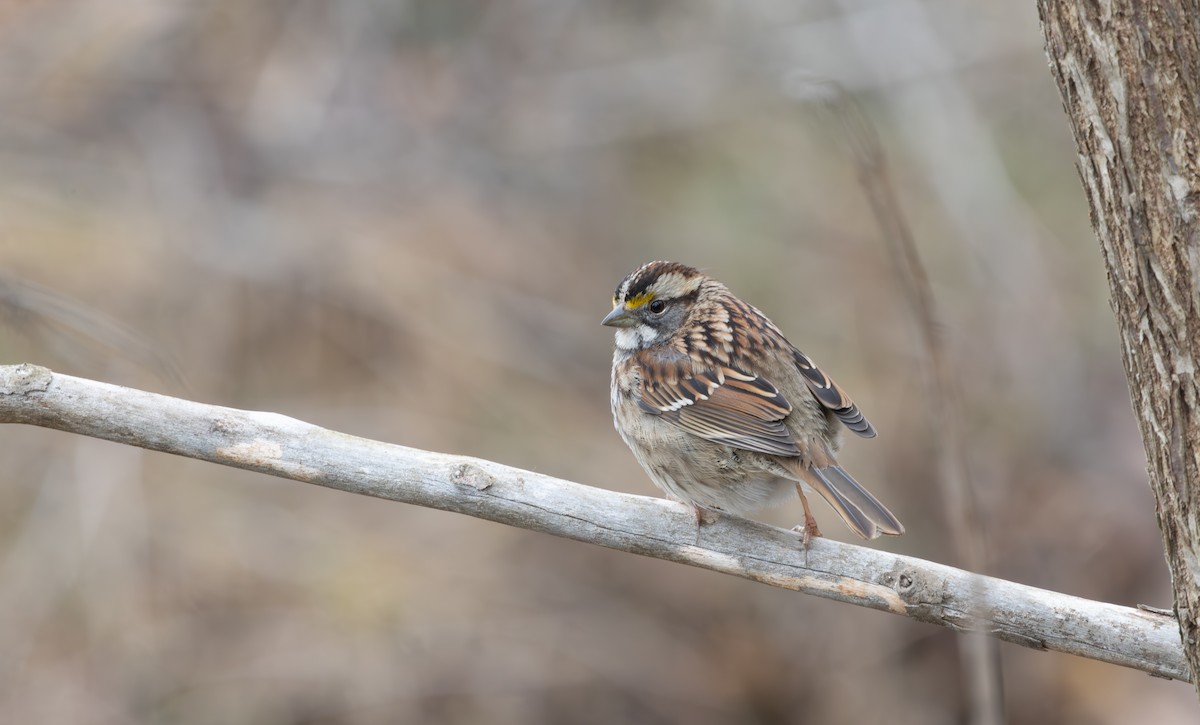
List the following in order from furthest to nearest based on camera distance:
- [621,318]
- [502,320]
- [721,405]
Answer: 1. [502,320]
2. [621,318]
3. [721,405]

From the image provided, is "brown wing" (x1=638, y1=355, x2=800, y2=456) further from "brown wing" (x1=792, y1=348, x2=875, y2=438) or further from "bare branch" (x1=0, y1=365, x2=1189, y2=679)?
"bare branch" (x1=0, y1=365, x2=1189, y2=679)

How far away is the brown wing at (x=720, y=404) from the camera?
402 cm

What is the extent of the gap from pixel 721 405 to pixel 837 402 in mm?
415

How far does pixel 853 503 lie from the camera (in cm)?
374

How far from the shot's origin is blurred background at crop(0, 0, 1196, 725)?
6391 millimetres

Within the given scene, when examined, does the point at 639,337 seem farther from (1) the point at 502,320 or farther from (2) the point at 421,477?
(1) the point at 502,320

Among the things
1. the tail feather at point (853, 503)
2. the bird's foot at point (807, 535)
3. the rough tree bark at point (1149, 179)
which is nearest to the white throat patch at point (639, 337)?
the tail feather at point (853, 503)

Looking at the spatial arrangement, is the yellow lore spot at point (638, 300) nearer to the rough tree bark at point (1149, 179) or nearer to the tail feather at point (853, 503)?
the tail feather at point (853, 503)

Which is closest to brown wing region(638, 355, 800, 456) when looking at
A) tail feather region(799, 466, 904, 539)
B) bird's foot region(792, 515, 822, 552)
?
tail feather region(799, 466, 904, 539)

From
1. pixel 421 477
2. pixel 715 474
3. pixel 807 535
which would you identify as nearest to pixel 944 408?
pixel 807 535

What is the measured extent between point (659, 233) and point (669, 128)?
0.95 meters

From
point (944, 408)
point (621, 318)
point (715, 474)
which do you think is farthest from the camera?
point (621, 318)

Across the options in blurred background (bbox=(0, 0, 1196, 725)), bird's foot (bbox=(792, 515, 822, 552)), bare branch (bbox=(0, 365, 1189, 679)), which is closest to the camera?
bare branch (bbox=(0, 365, 1189, 679))

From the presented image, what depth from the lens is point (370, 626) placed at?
641 centimetres
